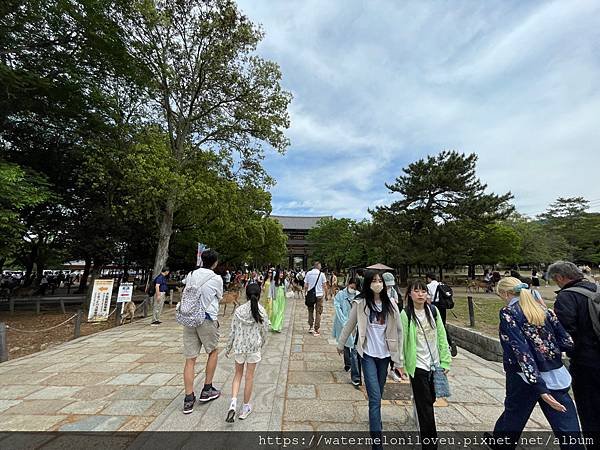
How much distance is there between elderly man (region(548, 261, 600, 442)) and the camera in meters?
2.27

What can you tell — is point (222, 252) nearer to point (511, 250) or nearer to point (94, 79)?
point (94, 79)

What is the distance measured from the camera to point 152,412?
3.25 metres

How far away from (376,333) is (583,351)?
1664 mm

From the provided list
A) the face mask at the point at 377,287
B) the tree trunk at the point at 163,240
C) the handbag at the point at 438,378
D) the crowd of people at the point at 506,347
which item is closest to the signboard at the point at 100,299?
the tree trunk at the point at 163,240

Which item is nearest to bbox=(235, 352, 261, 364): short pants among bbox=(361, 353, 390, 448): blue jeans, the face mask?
bbox=(361, 353, 390, 448): blue jeans

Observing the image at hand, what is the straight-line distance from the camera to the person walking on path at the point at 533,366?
205 centimetres

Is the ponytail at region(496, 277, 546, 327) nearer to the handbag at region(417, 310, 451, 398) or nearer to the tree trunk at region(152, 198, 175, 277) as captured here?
the handbag at region(417, 310, 451, 398)

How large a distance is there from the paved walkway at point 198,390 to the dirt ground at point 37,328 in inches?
59.6

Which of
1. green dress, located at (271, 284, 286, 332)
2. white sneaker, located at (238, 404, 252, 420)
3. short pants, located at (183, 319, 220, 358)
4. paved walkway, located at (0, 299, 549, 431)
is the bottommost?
paved walkway, located at (0, 299, 549, 431)

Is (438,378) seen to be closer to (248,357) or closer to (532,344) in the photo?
(532,344)

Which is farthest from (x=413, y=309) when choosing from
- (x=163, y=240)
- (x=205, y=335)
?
(x=163, y=240)

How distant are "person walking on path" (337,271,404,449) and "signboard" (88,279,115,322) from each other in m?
9.32

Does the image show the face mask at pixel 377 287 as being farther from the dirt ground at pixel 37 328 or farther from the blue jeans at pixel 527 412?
the dirt ground at pixel 37 328

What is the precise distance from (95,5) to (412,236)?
20.8m
